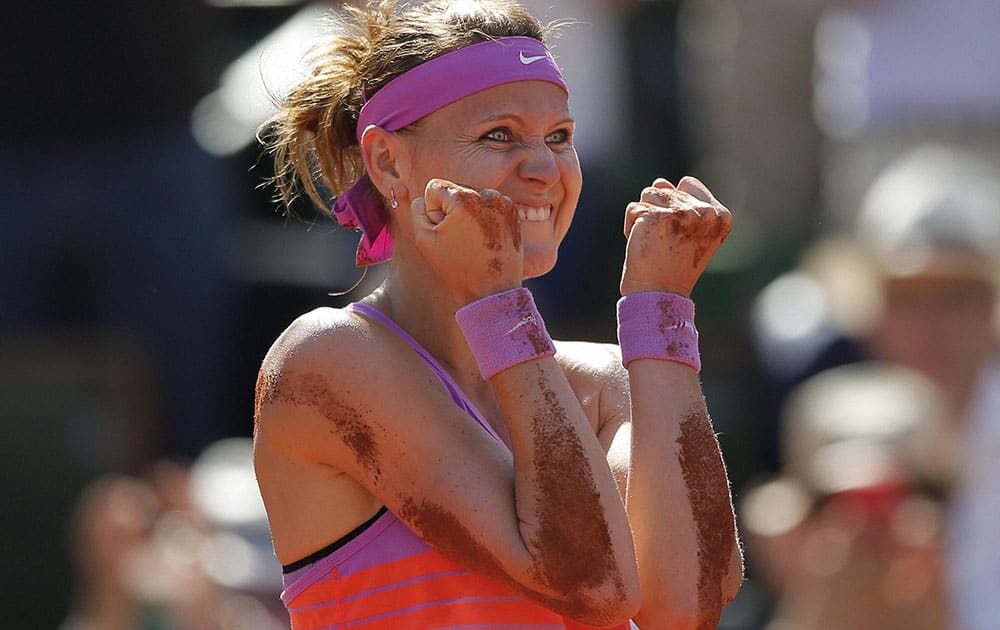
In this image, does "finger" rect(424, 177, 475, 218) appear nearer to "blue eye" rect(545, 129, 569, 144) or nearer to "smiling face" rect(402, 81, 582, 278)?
"smiling face" rect(402, 81, 582, 278)

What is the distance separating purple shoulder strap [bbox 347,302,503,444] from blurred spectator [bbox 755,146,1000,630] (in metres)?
2.67

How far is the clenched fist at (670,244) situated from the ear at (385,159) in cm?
37

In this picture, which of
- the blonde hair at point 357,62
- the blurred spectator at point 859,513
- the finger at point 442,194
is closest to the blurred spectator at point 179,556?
the blurred spectator at point 859,513

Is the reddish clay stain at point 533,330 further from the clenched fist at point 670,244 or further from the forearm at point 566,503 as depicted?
the clenched fist at point 670,244

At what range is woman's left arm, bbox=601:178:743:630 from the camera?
2518 millimetres

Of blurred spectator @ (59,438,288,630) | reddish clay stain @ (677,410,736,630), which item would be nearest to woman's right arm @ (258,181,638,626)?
reddish clay stain @ (677,410,736,630)

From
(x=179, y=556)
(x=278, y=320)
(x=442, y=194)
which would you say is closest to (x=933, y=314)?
(x=278, y=320)

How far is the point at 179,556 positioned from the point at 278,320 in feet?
3.84

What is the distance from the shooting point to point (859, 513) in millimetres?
4828

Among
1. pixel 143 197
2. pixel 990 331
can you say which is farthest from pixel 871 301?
pixel 143 197

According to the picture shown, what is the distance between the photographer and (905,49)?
25.0ft

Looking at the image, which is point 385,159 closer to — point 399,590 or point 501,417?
point 501,417

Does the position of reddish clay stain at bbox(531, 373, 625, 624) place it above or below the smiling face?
below

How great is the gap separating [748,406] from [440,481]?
3.82 m
